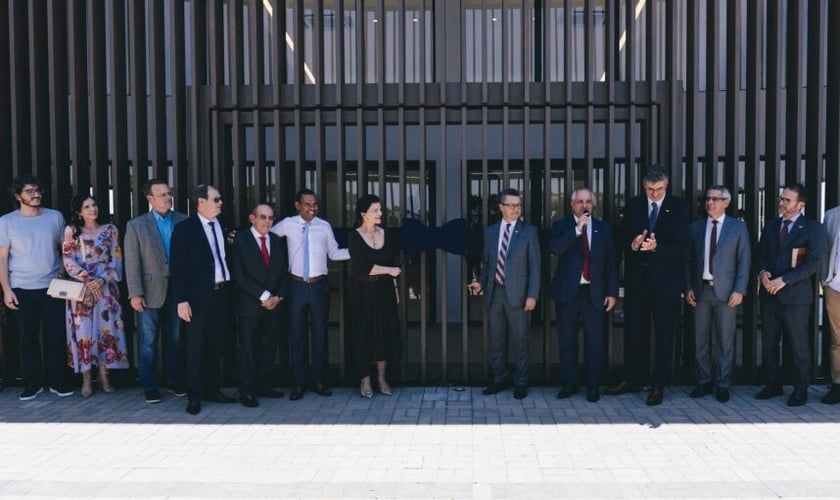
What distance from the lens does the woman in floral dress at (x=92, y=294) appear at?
5.47 m

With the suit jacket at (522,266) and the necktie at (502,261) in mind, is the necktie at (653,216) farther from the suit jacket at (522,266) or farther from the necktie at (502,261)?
the necktie at (502,261)

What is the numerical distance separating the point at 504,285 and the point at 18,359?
4.65m

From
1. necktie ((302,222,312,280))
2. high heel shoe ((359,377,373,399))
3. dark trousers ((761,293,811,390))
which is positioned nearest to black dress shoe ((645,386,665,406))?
dark trousers ((761,293,811,390))

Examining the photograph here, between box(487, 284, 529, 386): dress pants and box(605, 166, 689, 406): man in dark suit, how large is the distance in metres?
0.80

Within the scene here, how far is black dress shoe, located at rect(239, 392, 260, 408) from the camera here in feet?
17.5

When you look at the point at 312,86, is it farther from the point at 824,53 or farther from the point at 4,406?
the point at 824,53

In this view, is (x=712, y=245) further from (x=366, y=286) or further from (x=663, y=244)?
(x=366, y=286)

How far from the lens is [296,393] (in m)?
5.56

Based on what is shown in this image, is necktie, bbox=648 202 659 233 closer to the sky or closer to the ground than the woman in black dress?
closer to the sky

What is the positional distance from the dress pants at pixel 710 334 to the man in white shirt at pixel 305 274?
3.07m

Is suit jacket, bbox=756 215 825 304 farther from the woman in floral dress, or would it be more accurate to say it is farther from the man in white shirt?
the woman in floral dress

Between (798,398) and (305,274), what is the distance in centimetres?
420

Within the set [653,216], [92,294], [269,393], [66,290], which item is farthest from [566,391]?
[66,290]

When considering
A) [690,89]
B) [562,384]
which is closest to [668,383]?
[562,384]
